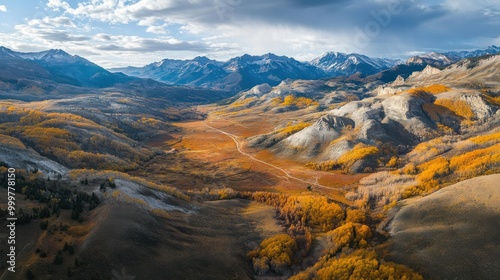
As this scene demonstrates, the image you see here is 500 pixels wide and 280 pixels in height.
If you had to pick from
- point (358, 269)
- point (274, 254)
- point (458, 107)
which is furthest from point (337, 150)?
point (358, 269)

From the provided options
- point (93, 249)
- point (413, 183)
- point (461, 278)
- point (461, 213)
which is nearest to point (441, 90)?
point (413, 183)

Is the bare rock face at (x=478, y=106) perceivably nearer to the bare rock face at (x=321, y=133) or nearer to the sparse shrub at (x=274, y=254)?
the bare rock face at (x=321, y=133)

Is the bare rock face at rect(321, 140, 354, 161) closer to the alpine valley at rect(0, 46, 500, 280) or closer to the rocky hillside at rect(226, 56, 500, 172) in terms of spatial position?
the rocky hillside at rect(226, 56, 500, 172)

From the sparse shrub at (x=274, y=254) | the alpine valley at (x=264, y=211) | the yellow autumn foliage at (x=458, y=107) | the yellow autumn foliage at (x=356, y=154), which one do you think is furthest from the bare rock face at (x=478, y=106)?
the sparse shrub at (x=274, y=254)

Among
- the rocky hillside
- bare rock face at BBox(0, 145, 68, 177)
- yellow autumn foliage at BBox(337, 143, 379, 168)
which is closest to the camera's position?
bare rock face at BBox(0, 145, 68, 177)

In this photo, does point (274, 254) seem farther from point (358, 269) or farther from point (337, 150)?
point (337, 150)

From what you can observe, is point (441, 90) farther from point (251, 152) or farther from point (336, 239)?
point (336, 239)

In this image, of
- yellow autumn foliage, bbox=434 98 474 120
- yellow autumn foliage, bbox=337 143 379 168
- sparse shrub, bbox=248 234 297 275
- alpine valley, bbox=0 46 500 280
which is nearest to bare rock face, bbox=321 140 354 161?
alpine valley, bbox=0 46 500 280
